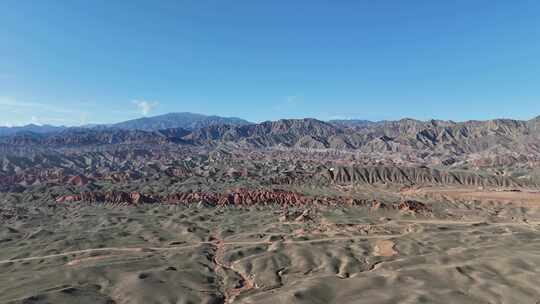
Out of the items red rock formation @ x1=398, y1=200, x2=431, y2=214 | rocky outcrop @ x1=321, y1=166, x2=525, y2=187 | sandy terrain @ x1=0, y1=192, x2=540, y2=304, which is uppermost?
rocky outcrop @ x1=321, y1=166, x2=525, y2=187

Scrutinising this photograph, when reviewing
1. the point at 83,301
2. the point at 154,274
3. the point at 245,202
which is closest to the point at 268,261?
the point at 154,274

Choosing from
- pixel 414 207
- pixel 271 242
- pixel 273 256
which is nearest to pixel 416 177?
pixel 414 207

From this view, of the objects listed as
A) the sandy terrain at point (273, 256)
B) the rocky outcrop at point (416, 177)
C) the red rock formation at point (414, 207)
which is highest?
the rocky outcrop at point (416, 177)

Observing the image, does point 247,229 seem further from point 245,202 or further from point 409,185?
point 409,185

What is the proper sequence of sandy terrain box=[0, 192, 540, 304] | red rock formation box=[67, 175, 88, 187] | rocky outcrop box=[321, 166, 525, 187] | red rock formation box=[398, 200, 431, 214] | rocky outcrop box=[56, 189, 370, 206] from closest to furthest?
1. sandy terrain box=[0, 192, 540, 304]
2. red rock formation box=[398, 200, 431, 214]
3. rocky outcrop box=[56, 189, 370, 206]
4. rocky outcrop box=[321, 166, 525, 187]
5. red rock formation box=[67, 175, 88, 187]

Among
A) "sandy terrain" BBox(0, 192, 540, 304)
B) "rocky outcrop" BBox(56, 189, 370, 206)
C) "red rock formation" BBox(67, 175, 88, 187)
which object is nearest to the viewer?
"sandy terrain" BBox(0, 192, 540, 304)

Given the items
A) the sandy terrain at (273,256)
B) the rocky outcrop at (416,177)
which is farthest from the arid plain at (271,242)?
the rocky outcrop at (416,177)

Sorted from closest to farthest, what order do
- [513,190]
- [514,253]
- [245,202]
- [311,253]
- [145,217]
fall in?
[514,253] → [311,253] → [145,217] → [245,202] → [513,190]

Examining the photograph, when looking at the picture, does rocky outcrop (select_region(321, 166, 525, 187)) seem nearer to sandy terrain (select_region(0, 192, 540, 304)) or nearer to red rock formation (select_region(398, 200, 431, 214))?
sandy terrain (select_region(0, 192, 540, 304))

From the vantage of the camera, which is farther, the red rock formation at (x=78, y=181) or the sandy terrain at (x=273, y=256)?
the red rock formation at (x=78, y=181)

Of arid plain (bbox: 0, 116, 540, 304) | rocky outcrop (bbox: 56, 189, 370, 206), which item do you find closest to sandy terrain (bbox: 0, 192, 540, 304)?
arid plain (bbox: 0, 116, 540, 304)

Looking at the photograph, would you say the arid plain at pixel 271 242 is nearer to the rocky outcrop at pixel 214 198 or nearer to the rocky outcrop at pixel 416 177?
the rocky outcrop at pixel 214 198
